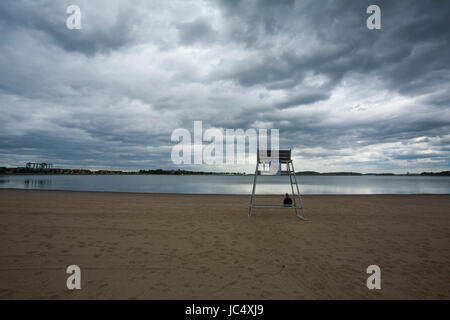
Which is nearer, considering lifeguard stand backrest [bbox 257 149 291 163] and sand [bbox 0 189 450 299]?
sand [bbox 0 189 450 299]

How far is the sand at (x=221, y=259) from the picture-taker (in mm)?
4051

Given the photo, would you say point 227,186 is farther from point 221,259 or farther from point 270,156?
point 221,259

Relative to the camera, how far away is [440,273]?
4801mm

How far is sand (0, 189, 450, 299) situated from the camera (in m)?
4.05

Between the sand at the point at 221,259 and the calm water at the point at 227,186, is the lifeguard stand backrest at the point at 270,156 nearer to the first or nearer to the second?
the sand at the point at 221,259

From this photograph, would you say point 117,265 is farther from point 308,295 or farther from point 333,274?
point 333,274

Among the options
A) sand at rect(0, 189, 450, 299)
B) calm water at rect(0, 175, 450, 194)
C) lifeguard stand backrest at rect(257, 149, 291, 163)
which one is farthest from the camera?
calm water at rect(0, 175, 450, 194)

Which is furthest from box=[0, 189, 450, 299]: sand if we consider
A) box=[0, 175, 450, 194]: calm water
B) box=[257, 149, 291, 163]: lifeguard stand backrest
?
box=[0, 175, 450, 194]: calm water

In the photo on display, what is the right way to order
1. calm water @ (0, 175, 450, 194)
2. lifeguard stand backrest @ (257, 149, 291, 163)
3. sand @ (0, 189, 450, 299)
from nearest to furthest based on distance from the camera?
sand @ (0, 189, 450, 299), lifeguard stand backrest @ (257, 149, 291, 163), calm water @ (0, 175, 450, 194)

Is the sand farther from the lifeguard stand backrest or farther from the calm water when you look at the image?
the calm water

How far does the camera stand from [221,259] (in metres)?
5.52

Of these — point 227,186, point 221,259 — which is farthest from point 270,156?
point 227,186
